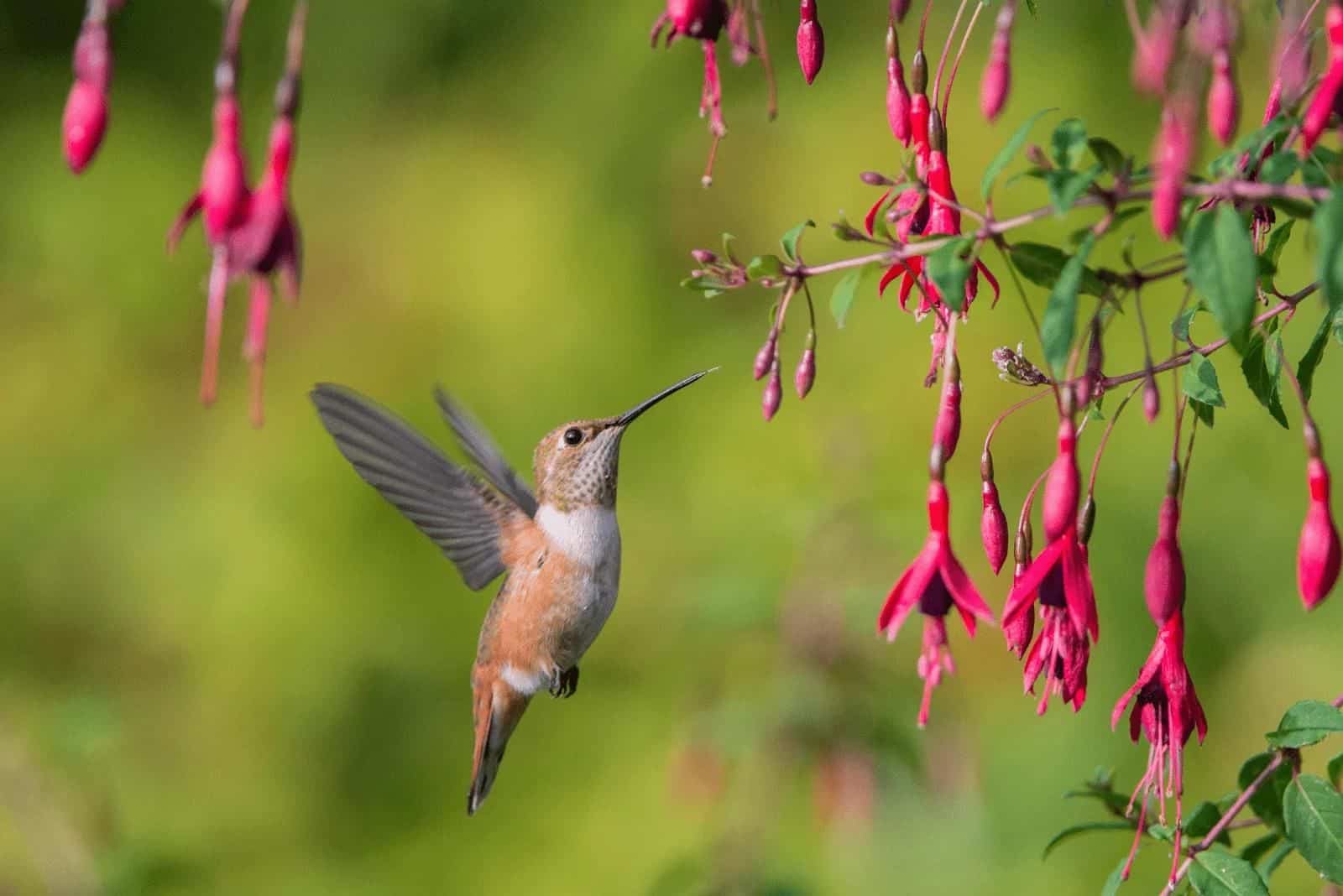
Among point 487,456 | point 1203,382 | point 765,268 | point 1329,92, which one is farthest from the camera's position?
point 487,456

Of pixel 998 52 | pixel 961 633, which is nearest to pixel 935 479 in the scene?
pixel 998 52

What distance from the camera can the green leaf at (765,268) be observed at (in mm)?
1234

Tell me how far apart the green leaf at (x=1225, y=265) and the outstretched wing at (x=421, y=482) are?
0.95 meters

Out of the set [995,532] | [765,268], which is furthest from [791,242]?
[995,532]

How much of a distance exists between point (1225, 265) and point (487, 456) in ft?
4.02

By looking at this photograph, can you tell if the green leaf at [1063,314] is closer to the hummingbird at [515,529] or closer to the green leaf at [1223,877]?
the green leaf at [1223,877]

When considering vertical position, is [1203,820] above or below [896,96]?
below

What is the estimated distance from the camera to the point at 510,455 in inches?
144

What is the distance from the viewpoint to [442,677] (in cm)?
362

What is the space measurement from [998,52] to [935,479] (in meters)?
0.33

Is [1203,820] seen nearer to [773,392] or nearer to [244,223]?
[773,392]

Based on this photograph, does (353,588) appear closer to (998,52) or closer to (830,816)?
(830,816)

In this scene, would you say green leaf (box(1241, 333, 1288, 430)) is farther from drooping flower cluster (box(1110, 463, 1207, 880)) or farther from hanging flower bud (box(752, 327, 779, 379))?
hanging flower bud (box(752, 327, 779, 379))

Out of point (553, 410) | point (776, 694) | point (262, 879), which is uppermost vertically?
point (553, 410)
